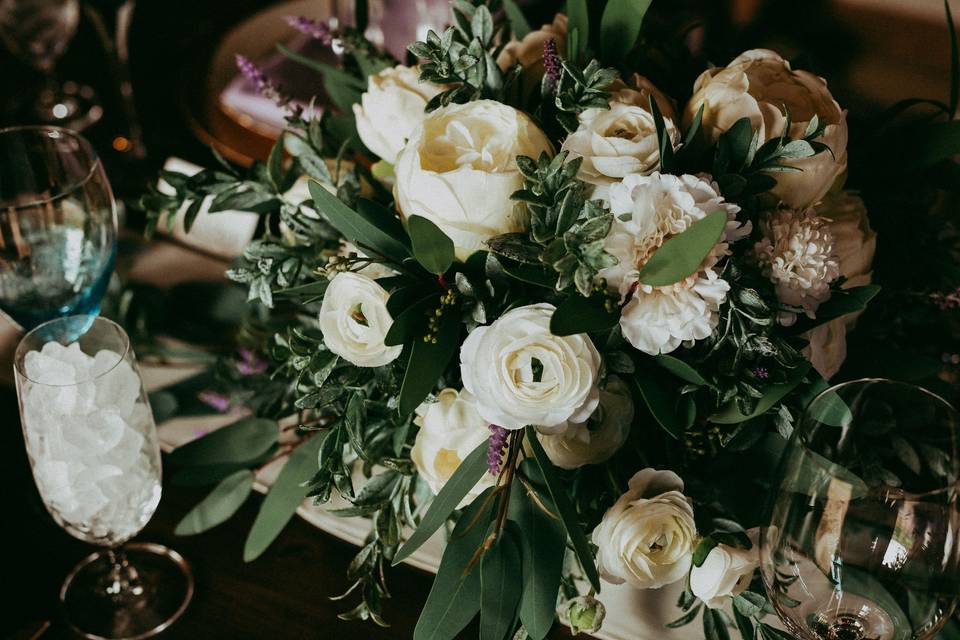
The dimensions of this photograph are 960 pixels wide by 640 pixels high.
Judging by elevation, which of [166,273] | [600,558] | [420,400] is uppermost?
[420,400]

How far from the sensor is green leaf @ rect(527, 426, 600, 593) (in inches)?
21.5

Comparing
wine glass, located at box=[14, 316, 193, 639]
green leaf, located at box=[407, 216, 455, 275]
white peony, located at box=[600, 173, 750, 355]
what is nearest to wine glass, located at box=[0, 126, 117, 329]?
wine glass, located at box=[14, 316, 193, 639]

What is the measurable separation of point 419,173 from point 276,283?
175 mm

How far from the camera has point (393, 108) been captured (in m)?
0.66

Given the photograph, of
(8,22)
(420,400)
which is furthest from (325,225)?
(8,22)

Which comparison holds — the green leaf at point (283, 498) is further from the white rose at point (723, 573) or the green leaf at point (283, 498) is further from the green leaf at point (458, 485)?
the white rose at point (723, 573)

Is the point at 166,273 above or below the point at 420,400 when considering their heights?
below

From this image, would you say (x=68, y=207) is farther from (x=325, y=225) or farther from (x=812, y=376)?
(x=812, y=376)

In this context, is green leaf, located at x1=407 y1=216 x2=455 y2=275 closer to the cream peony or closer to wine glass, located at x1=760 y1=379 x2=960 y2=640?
the cream peony

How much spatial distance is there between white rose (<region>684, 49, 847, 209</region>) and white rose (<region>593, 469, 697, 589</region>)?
0.20 meters

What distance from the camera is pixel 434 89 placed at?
67cm

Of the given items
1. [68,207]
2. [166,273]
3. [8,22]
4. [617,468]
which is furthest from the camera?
[8,22]

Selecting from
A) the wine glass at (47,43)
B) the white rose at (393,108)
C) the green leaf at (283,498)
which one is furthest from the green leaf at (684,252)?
the wine glass at (47,43)

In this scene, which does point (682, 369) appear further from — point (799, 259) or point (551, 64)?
point (551, 64)
